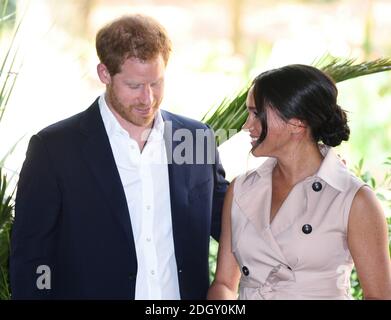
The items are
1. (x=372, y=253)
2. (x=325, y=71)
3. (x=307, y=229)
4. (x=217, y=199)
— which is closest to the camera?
(x=372, y=253)

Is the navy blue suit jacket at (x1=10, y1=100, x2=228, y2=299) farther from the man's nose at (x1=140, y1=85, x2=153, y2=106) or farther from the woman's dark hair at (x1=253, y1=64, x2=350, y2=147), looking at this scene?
the woman's dark hair at (x1=253, y1=64, x2=350, y2=147)

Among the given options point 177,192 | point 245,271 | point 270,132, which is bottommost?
point 245,271

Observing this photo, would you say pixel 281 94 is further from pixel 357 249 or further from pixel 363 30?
pixel 363 30

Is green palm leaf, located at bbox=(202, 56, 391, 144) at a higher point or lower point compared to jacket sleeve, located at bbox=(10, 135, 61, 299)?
higher

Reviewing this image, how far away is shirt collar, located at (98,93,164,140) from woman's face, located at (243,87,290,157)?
10.0 inches

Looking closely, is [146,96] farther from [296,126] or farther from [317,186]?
[317,186]

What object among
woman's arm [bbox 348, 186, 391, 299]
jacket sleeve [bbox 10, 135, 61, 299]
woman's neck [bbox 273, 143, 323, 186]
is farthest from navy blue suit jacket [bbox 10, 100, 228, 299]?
woman's arm [bbox 348, 186, 391, 299]

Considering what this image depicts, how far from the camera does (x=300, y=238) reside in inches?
101

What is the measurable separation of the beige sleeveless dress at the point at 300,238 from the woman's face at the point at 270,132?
12 cm

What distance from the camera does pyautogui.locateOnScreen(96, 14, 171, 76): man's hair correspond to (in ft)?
8.65

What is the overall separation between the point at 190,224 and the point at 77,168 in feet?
1.15

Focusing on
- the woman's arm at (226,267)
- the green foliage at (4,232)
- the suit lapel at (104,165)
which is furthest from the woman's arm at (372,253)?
the green foliage at (4,232)

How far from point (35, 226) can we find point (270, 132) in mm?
686

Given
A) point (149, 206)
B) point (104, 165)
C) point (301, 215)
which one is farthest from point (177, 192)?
point (301, 215)
